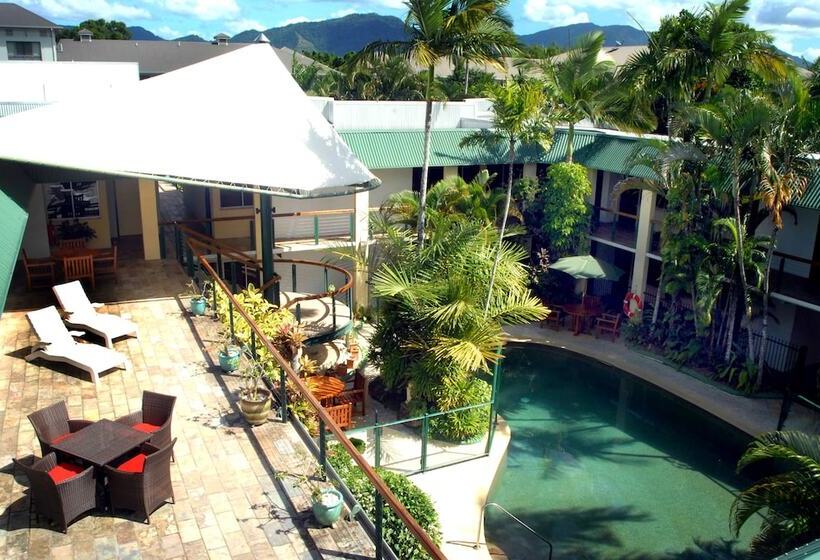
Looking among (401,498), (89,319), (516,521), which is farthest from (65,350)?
(516,521)

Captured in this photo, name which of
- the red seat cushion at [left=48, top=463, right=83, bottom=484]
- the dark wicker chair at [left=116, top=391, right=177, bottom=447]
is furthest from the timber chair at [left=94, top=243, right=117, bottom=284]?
the red seat cushion at [left=48, top=463, right=83, bottom=484]

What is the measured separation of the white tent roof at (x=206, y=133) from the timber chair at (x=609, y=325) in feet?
34.7

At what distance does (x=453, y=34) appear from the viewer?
18.5m

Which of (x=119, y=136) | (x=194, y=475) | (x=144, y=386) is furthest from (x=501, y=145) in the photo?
(x=194, y=475)

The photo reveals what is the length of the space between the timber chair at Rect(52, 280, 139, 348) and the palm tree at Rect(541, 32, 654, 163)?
52.8 feet

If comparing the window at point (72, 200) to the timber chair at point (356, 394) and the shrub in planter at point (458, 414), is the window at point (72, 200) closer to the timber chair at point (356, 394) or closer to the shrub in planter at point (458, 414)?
the timber chair at point (356, 394)

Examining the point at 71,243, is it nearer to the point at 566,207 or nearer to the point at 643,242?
the point at 566,207

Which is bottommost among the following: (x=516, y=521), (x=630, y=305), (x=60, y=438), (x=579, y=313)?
(x=516, y=521)

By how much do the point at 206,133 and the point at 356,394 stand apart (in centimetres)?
732

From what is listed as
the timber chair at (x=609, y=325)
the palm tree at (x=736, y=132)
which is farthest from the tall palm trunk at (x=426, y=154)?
the timber chair at (x=609, y=325)

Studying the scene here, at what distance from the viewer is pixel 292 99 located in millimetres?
16094

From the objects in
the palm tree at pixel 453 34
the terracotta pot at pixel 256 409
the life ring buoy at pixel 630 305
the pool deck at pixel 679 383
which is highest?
the palm tree at pixel 453 34

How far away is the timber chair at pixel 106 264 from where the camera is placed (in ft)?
54.5

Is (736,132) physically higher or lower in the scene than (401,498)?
higher
